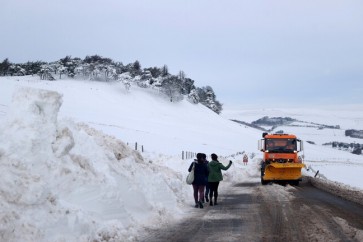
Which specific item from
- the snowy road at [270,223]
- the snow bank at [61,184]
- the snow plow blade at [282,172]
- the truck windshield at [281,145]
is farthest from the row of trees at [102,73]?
the snow bank at [61,184]

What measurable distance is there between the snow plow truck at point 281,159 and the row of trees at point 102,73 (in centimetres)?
10115

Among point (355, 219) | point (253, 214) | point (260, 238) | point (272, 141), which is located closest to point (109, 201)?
point (260, 238)

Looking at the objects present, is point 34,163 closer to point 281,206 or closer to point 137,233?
point 137,233

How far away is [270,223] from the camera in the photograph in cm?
1067

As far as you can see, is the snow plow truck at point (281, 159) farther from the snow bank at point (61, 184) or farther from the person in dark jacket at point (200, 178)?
the snow bank at point (61, 184)

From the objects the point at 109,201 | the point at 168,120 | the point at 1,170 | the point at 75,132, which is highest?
the point at 168,120

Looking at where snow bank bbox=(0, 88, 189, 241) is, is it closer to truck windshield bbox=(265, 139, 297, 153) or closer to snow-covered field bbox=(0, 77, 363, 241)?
snow-covered field bbox=(0, 77, 363, 241)

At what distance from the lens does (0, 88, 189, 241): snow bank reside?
23.9ft

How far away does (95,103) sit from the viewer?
315 feet

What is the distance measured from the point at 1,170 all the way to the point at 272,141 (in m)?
20.1

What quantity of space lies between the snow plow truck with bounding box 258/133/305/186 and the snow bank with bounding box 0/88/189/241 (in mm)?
12564

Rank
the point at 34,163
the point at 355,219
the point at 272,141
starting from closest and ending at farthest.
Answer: the point at 34,163 < the point at 355,219 < the point at 272,141

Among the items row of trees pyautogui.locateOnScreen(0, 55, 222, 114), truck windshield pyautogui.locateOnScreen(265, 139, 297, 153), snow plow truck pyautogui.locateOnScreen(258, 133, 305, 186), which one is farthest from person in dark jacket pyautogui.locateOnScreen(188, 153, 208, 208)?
row of trees pyautogui.locateOnScreen(0, 55, 222, 114)

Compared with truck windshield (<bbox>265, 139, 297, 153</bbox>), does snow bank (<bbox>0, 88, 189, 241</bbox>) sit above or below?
below
